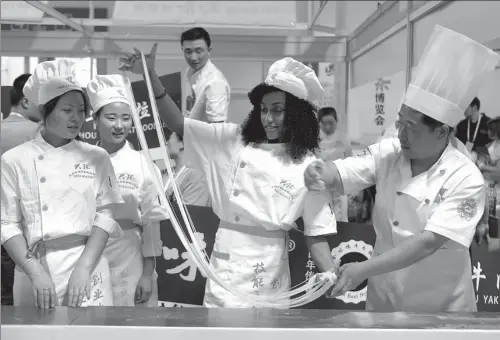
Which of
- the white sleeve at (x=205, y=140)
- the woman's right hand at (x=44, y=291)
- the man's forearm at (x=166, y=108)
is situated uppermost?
the man's forearm at (x=166, y=108)

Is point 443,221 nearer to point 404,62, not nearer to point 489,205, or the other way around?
point 489,205

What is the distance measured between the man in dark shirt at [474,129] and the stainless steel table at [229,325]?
169 centimetres

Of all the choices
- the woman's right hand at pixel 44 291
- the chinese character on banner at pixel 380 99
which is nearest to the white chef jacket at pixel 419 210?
the woman's right hand at pixel 44 291

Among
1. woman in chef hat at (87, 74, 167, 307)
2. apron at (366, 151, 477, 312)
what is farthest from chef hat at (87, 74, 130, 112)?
apron at (366, 151, 477, 312)

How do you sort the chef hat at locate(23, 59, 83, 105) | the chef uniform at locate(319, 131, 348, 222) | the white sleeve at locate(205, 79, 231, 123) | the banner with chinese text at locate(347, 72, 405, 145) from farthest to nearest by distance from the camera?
the banner with chinese text at locate(347, 72, 405, 145)
the chef uniform at locate(319, 131, 348, 222)
the white sleeve at locate(205, 79, 231, 123)
the chef hat at locate(23, 59, 83, 105)

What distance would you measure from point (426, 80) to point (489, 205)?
1410mm

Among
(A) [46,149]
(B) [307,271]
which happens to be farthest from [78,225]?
(B) [307,271]

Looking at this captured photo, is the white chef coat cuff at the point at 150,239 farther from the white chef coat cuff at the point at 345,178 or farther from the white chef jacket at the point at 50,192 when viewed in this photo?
the white chef coat cuff at the point at 345,178

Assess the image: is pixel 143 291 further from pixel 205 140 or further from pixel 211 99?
pixel 211 99

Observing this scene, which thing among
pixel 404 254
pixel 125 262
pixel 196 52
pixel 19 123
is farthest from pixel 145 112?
pixel 404 254

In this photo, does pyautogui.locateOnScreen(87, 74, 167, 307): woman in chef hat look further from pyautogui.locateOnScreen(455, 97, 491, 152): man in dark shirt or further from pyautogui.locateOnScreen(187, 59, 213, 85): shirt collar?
pyautogui.locateOnScreen(455, 97, 491, 152): man in dark shirt

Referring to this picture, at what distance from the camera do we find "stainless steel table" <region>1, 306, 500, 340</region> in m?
1.24

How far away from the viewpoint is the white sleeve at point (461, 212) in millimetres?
1630

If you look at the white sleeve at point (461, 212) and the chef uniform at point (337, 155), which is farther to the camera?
the chef uniform at point (337, 155)
